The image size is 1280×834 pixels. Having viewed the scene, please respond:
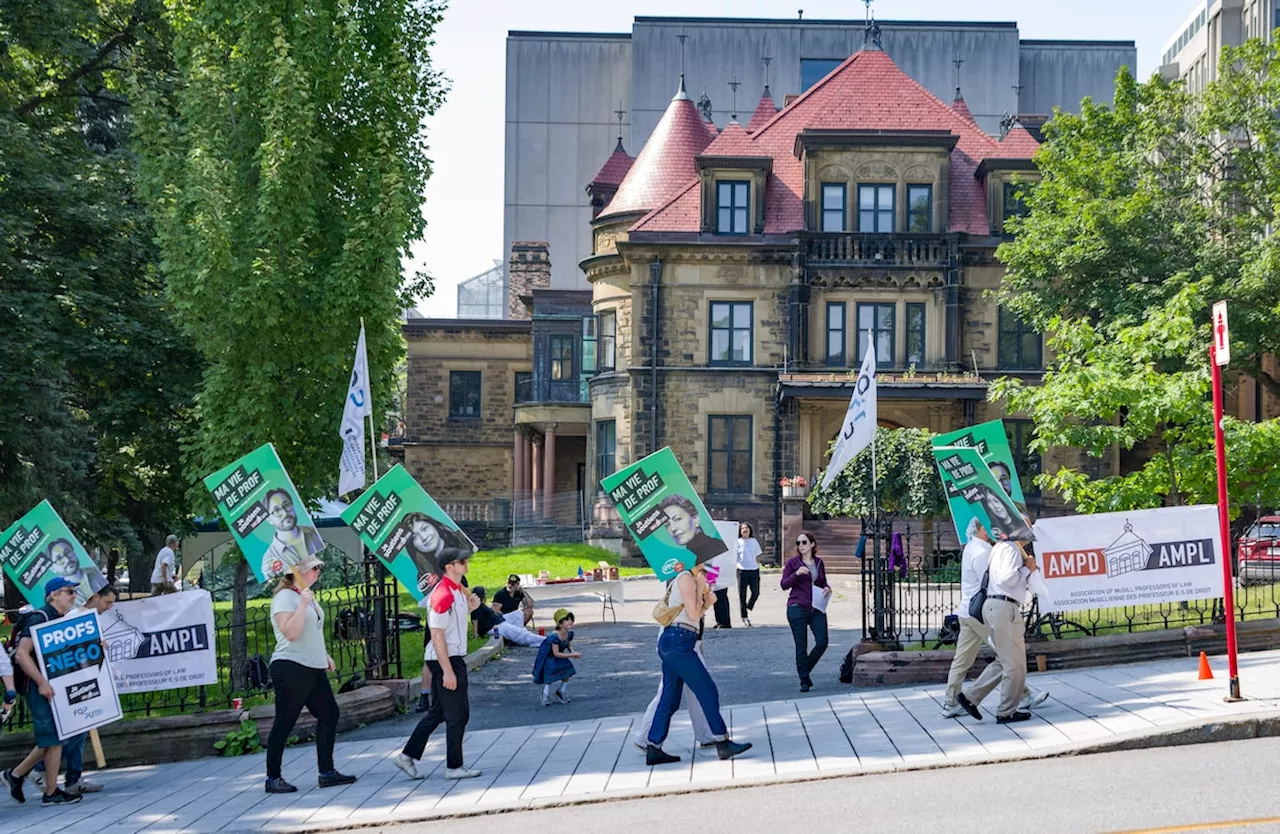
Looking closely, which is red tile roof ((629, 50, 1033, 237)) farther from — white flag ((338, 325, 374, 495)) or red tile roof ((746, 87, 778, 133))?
white flag ((338, 325, 374, 495))

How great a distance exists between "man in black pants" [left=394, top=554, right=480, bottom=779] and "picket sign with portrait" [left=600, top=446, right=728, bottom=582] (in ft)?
5.55

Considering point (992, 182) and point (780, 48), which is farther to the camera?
point (780, 48)

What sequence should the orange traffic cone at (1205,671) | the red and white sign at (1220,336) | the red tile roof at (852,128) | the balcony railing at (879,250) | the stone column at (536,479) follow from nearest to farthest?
the red and white sign at (1220,336) → the orange traffic cone at (1205,671) → the balcony railing at (879,250) → the red tile roof at (852,128) → the stone column at (536,479)

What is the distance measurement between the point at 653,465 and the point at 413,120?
9.04m

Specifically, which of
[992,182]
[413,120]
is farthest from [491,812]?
[992,182]

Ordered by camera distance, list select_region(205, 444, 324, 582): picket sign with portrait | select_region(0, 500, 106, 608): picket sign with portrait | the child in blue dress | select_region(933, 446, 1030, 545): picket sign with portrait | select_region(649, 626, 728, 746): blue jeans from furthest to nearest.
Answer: the child in blue dress < select_region(205, 444, 324, 582): picket sign with portrait < select_region(0, 500, 106, 608): picket sign with portrait < select_region(933, 446, 1030, 545): picket sign with portrait < select_region(649, 626, 728, 746): blue jeans

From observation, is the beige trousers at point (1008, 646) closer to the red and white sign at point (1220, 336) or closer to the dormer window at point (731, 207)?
the red and white sign at point (1220, 336)

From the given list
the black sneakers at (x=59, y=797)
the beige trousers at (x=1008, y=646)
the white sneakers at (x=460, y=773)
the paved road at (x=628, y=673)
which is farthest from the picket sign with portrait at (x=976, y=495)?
the black sneakers at (x=59, y=797)

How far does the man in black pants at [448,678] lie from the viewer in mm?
11141

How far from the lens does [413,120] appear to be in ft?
63.9

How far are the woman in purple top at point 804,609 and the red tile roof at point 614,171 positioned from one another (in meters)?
32.2

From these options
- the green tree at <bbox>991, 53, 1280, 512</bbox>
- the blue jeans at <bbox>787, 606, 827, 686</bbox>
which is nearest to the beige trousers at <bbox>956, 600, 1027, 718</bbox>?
the blue jeans at <bbox>787, 606, 827, 686</bbox>

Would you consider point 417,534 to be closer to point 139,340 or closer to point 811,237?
point 139,340

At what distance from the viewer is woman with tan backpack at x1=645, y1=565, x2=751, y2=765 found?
11195 mm
